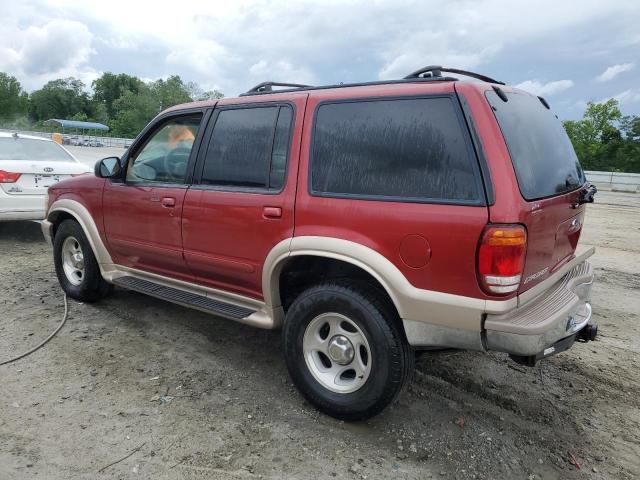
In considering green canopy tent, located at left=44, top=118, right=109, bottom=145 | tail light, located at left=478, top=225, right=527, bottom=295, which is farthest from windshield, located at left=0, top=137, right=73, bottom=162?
green canopy tent, located at left=44, top=118, right=109, bottom=145

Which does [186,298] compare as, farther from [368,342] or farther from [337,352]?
[368,342]

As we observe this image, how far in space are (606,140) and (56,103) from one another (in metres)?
108

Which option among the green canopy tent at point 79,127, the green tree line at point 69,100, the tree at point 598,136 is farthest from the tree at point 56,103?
the tree at point 598,136

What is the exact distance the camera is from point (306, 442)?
111 inches

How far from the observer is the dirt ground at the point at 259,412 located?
2.64 meters

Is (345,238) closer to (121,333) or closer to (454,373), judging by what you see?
(454,373)

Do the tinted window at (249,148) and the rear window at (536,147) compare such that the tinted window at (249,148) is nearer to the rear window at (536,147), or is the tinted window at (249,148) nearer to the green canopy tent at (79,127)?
the rear window at (536,147)

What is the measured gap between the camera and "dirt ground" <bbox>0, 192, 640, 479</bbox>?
2643 millimetres

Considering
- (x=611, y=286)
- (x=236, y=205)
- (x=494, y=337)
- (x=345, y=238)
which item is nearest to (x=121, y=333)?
(x=236, y=205)

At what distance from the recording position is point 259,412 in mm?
3104

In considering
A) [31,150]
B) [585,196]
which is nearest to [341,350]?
[585,196]

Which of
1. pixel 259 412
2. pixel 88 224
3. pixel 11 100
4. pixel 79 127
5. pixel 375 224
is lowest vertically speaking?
pixel 259 412

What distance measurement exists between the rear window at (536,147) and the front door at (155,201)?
2199 millimetres

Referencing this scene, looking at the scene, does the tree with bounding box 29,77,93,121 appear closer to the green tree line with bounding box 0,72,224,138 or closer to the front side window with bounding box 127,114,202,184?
the green tree line with bounding box 0,72,224,138
